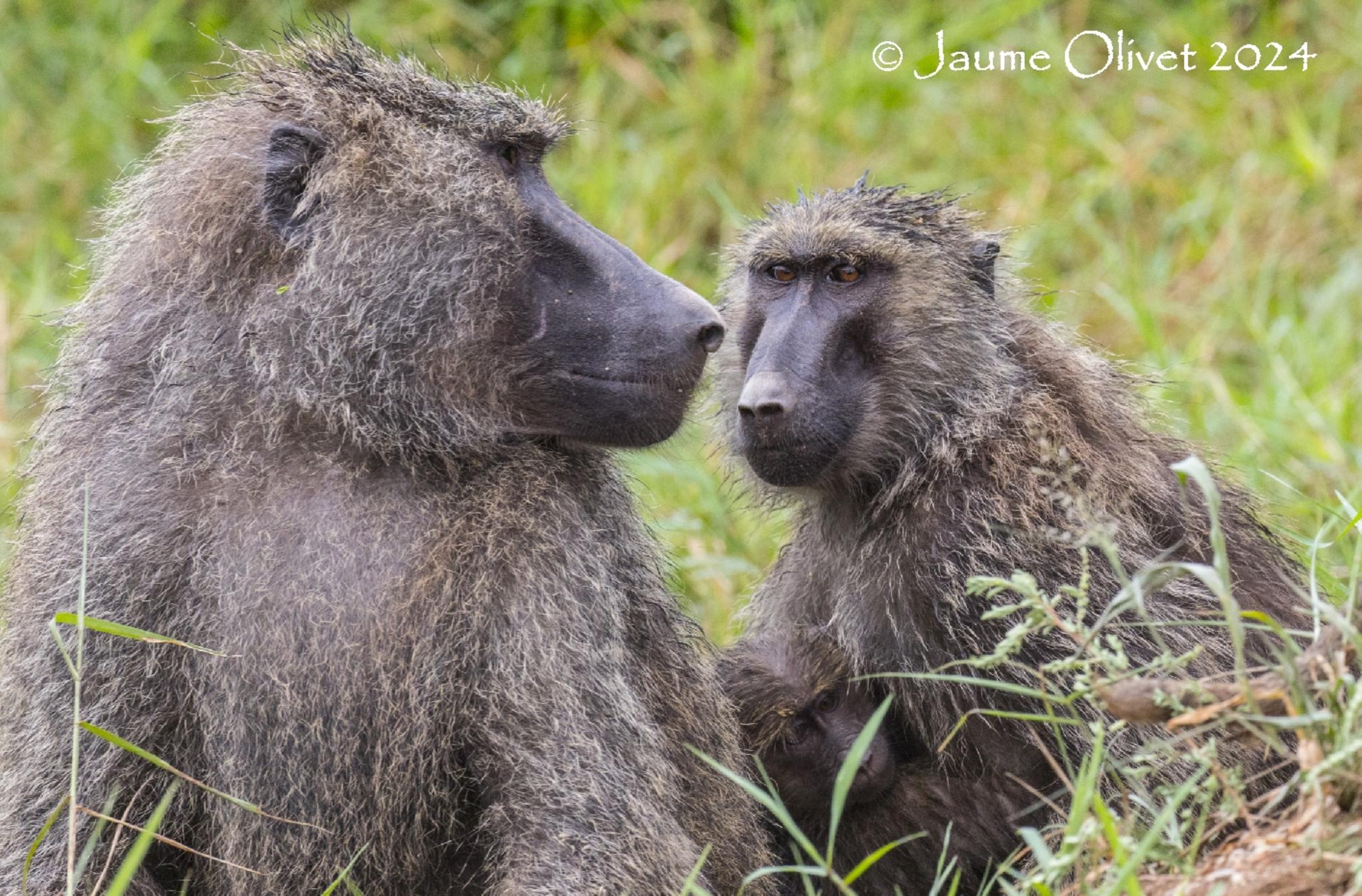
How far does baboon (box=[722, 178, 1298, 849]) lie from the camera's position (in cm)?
292

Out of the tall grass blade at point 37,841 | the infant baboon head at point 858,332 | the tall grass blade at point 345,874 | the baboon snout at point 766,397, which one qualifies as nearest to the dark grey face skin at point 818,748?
the infant baboon head at point 858,332

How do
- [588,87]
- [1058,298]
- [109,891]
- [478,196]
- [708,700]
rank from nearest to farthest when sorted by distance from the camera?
[109,891], [478,196], [708,700], [1058,298], [588,87]

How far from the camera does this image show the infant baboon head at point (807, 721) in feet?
10.2

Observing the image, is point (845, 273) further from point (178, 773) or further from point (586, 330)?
point (178, 773)

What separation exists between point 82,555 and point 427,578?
1.69 ft

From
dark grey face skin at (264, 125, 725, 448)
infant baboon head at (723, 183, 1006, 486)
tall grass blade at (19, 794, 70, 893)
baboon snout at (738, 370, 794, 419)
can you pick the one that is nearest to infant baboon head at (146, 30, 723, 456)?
dark grey face skin at (264, 125, 725, 448)

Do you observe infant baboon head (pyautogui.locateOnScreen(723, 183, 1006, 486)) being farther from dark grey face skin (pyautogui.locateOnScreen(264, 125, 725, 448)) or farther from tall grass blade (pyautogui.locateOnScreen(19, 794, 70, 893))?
tall grass blade (pyautogui.locateOnScreen(19, 794, 70, 893))

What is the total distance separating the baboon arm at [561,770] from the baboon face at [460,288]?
33 centimetres

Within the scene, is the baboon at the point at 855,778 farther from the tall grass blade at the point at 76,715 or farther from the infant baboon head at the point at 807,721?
the tall grass blade at the point at 76,715

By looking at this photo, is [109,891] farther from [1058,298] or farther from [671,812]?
[1058,298]

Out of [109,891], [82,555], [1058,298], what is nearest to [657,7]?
[1058,298]

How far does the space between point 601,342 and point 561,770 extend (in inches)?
25.7

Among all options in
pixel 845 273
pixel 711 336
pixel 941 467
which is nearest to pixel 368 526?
pixel 711 336

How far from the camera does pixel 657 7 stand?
22.1 feet
